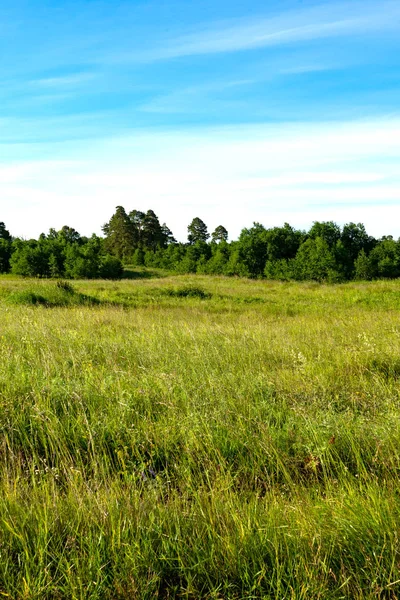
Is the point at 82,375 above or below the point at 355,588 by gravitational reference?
above

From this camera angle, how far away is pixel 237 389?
4.06m

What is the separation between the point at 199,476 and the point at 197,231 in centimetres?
7758

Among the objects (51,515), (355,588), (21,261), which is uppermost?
(21,261)

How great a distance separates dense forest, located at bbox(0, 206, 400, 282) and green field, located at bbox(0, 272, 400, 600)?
45724mm

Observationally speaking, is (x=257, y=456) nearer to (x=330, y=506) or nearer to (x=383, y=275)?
(x=330, y=506)

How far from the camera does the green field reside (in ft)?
6.21

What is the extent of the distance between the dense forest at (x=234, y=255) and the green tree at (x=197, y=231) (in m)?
8.02

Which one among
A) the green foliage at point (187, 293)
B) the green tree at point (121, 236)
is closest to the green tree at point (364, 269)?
the green foliage at point (187, 293)

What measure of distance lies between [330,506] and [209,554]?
0.67 metres

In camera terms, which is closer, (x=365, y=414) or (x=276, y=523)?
(x=276, y=523)

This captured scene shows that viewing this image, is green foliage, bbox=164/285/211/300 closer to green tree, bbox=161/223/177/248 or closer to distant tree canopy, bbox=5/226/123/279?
distant tree canopy, bbox=5/226/123/279

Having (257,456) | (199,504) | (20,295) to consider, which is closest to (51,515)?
(199,504)

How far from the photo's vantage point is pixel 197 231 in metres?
79.2

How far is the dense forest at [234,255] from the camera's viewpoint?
49.9m
